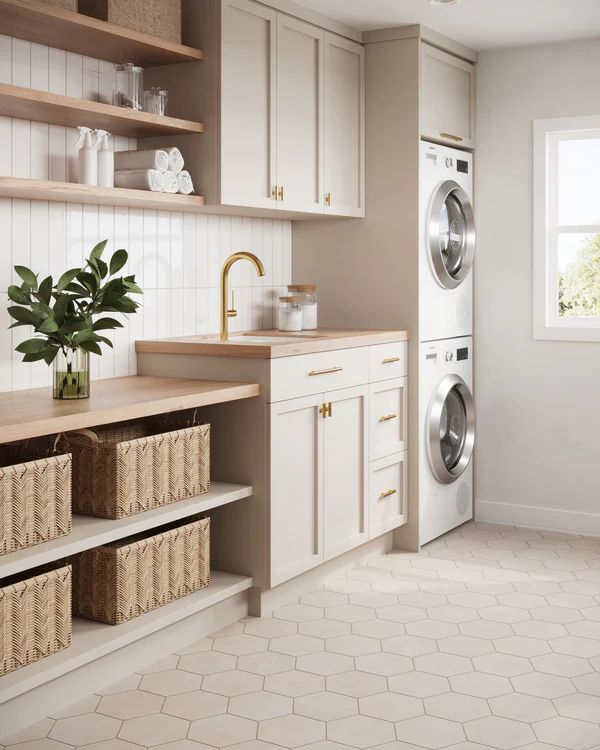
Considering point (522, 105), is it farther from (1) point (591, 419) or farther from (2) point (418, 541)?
(2) point (418, 541)

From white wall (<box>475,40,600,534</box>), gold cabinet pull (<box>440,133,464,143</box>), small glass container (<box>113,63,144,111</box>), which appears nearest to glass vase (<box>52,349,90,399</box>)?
small glass container (<box>113,63,144,111</box>)

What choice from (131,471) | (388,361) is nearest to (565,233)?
(388,361)

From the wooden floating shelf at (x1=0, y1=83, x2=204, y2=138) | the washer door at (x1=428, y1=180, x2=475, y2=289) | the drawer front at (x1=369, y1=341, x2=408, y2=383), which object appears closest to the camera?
the wooden floating shelf at (x1=0, y1=83, x2=204, y2=138)

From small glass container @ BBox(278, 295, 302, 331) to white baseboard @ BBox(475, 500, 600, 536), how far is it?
4.75ft

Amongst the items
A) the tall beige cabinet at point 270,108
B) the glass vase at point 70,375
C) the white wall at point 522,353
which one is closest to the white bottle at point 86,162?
the tall beige cabinet at point 270,108

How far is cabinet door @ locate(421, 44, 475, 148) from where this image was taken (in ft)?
14.3

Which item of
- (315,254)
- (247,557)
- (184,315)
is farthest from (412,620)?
(315,254)

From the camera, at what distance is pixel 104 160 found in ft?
10.7

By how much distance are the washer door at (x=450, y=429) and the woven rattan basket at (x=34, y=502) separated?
6.97 ft

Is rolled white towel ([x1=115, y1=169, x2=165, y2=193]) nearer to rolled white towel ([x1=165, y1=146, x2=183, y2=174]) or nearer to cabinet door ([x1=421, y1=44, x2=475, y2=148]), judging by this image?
rolled white towel ([x1=165, y1=146, x2=183, y2=174])

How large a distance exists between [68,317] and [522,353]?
2.60m

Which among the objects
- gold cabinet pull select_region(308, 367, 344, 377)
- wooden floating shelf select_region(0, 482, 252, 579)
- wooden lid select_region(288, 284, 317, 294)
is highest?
wooden lid select_region(288, 284, 317, 294)

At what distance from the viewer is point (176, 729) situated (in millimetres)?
2645

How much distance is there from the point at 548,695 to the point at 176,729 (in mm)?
1100
